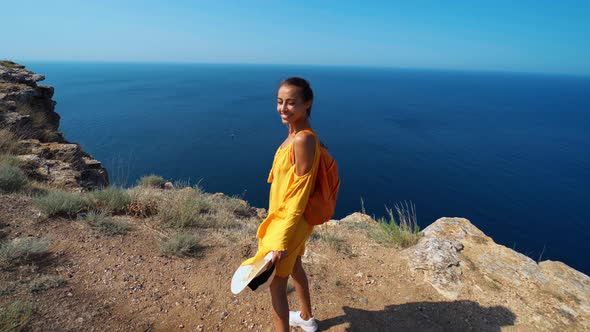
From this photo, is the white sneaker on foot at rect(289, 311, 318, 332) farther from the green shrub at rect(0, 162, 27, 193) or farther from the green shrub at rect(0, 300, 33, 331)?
the green shrub at rect(0, 162, 27, 193)

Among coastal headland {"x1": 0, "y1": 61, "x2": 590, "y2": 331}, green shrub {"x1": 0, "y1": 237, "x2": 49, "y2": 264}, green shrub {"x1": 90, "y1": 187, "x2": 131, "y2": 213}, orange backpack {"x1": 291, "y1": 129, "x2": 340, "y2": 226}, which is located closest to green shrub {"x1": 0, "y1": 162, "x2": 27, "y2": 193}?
coastal headland {"x1": 0, "y1": 61, "x2": 590, "y2": 331}

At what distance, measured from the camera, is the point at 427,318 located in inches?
119

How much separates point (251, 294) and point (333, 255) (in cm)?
140

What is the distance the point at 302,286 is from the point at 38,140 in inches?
309

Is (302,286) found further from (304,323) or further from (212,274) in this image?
(212,274)

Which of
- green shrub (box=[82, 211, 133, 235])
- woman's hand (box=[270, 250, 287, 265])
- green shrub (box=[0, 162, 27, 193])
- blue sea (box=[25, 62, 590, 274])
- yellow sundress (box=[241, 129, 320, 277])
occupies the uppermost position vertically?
yellow sundress (box=[241, 129, 320, 277])

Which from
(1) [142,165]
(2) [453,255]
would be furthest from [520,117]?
(2) [453,255]

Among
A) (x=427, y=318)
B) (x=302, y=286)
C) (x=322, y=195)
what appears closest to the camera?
(x=322, y=195)

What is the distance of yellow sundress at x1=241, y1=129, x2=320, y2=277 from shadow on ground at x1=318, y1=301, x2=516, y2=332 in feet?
4.08

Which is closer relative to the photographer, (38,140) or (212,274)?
(212,274)

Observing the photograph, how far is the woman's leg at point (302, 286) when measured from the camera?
248cm

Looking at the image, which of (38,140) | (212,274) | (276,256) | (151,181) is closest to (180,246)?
(212,274)

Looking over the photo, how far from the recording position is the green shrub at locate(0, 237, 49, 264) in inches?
112

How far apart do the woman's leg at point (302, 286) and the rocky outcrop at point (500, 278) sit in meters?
1.75
